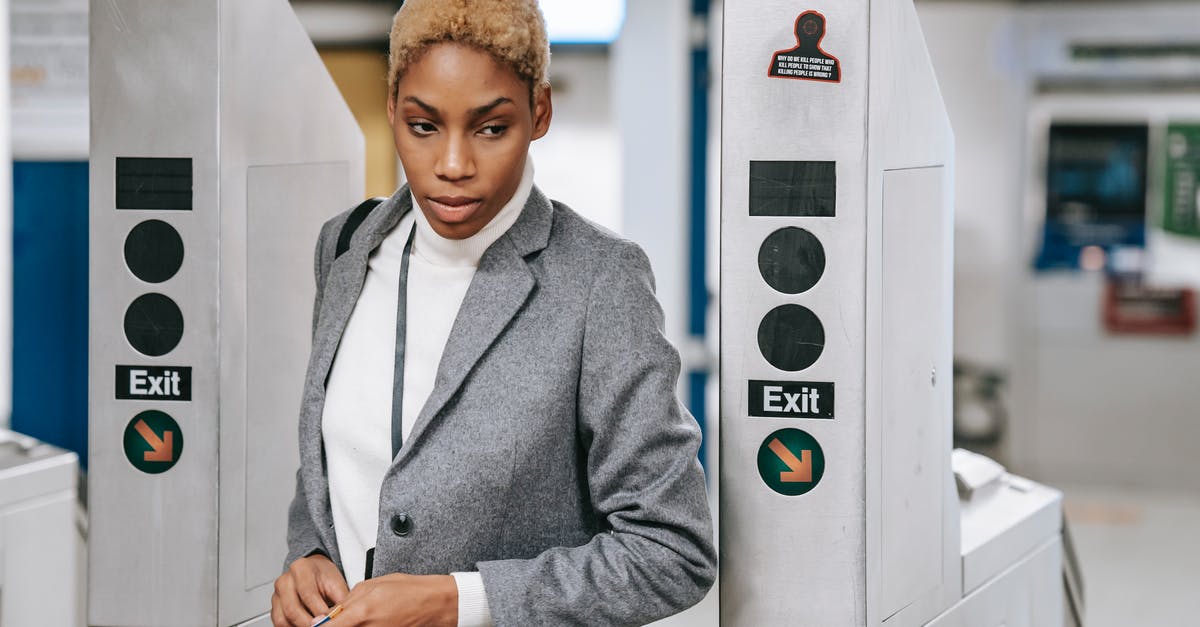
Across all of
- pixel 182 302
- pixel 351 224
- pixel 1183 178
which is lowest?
pixel 182 302

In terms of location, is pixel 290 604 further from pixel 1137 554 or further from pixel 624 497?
pixel 1137 554

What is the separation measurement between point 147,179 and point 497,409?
2.95 feet

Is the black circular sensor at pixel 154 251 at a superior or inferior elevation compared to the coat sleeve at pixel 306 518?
superior

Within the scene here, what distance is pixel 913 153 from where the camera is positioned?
1.82 m

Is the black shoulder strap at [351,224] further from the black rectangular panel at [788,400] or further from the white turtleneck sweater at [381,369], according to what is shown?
the black rectangular panel at [788,400]

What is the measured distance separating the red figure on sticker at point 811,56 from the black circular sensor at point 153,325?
102 centimetres

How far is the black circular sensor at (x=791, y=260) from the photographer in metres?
1.69

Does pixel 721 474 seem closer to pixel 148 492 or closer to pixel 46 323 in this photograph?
pixel 148 492

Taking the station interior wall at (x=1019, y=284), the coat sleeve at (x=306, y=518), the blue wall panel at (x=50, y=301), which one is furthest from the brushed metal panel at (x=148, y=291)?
the station interior wall at (x=1019, y=284)

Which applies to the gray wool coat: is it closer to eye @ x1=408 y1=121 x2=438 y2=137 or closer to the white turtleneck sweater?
the white turtleneck sweater

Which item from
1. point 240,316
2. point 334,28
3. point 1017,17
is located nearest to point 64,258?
point 240,316

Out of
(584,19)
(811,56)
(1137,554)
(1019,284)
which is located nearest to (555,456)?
A: (811,56)

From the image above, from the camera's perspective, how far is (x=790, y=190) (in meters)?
1.69

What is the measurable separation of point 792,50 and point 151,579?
4.19 ft
